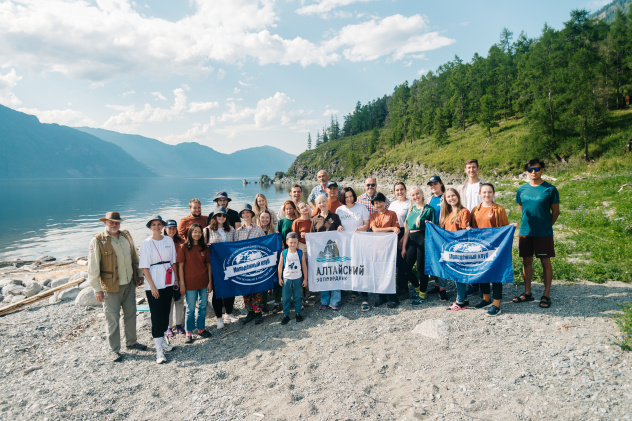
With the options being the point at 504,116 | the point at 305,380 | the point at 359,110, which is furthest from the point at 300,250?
the point at 359,110

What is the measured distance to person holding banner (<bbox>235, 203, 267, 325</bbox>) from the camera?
8305mm

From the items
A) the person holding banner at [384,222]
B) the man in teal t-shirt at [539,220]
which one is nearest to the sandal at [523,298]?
the man in teal t-shirt at [539,220]

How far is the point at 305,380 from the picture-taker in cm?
558

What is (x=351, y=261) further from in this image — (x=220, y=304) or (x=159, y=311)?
(x=159, y=311)

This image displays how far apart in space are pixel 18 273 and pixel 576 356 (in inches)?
1065

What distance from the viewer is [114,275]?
670 centimetres

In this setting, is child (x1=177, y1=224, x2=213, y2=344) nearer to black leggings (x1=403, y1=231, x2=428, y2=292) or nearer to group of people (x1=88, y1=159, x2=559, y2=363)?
group of people (x1=88, y1=159, x2=559, y2=363)

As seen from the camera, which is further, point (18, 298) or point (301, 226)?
point (18, 298)

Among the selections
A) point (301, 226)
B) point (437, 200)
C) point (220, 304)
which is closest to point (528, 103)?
point (437, 200)

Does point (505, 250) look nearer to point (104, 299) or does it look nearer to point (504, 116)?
point (104, 299)

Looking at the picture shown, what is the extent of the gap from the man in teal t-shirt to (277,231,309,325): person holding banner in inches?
203

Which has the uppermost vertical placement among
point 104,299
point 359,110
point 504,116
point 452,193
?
point 359,110

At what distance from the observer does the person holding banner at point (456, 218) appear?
732cm

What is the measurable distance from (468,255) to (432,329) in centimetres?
200
